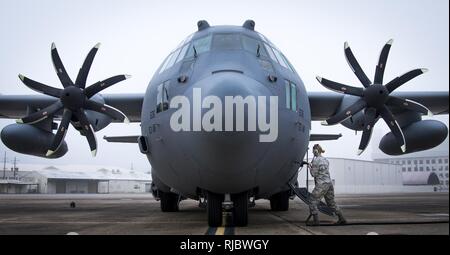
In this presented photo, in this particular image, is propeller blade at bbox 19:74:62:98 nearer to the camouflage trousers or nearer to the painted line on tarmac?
the painted line on tarmac

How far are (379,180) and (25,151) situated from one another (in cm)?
6766

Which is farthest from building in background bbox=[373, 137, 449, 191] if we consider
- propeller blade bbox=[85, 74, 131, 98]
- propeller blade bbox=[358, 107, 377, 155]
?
propeller blade bbox=[85, 74, 131, 98]

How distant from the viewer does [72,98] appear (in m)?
11.8

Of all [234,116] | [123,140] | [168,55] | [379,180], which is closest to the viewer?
[234,116]

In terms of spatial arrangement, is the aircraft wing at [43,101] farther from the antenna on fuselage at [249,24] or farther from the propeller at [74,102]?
the antenna on fuselage at [249,24]

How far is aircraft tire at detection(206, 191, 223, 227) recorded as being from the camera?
777 cm

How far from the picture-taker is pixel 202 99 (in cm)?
669

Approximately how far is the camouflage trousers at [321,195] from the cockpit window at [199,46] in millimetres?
3666

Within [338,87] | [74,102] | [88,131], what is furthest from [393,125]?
[74,102]

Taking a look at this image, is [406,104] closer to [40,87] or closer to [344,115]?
[344,115]

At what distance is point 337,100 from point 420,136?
2929mm

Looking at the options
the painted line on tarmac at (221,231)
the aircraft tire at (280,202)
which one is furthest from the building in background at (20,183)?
the painted line on tarmac at (221,231)
